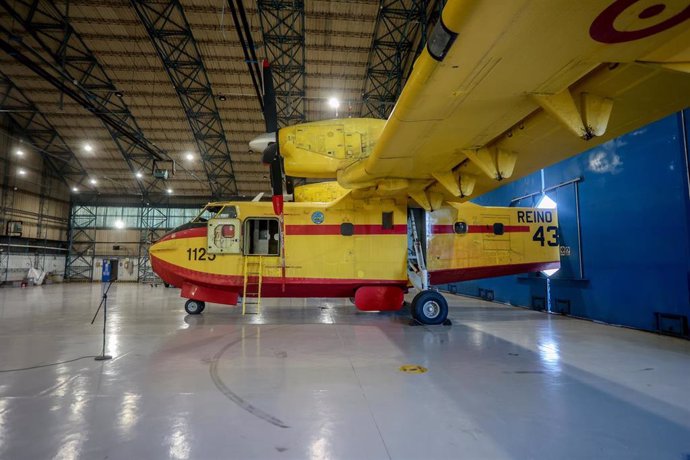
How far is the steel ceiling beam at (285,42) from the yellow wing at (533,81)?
Result: 12.2 m

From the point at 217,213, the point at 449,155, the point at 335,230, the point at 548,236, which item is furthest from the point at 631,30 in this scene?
the point at 217,213

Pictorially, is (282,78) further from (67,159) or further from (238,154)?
(67,159)

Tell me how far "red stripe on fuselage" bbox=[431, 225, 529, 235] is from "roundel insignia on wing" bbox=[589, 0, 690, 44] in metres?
6.26

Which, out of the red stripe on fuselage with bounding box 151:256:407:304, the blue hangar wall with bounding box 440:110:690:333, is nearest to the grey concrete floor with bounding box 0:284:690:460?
the blue hangar wall with bounding box 440:110:690:333

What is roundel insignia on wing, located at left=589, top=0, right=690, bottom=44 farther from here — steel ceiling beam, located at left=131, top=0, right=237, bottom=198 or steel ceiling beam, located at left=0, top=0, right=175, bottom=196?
steel ceiling beam, located at left=131, top=0, right=237, bottom=198

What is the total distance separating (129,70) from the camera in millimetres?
18062

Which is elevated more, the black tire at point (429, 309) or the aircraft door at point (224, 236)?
the aircraft door at point (224, 236)

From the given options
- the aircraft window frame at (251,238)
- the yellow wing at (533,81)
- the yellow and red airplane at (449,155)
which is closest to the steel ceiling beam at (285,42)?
the yellow and red airplane at (449,155)

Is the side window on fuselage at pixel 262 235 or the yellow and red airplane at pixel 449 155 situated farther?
the side window on fuselage at pixel 262 235

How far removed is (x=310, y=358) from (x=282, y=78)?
16.1 metres

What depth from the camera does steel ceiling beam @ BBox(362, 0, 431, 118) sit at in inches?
567

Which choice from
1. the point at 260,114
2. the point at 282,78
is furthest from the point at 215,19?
the point at 260,114

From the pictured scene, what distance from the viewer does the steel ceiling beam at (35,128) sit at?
64.6 feet

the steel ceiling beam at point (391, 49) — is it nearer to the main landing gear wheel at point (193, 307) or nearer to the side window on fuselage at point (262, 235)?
the side window on fuselage at point (262, 235)
